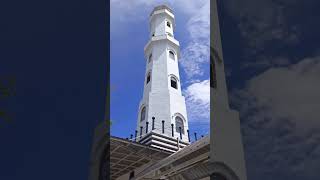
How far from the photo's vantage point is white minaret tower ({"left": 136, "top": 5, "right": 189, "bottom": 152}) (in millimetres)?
14875

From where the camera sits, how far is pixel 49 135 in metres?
2.09

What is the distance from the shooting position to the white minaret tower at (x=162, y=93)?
14875mm

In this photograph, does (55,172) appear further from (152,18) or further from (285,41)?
(152,18)

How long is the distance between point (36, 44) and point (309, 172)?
1994 mm

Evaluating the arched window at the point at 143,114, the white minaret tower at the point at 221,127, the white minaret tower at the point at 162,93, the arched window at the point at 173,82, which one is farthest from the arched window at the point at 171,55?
the white minaret tower at the point at 221,127

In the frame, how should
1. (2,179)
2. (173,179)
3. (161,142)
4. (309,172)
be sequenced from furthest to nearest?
(161,142) < (173,179) < (309,172) < (2,179)

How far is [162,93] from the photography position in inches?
674

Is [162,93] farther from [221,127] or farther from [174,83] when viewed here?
[221,127]

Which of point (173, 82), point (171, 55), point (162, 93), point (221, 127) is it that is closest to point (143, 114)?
point (162, 93)

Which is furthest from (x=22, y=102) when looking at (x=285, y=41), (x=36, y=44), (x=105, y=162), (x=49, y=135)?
(x=285, y=41)

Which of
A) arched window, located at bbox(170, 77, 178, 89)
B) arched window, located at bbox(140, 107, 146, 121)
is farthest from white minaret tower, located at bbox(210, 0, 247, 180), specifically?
arched window, located at bbox(170, 77, 178, 89)

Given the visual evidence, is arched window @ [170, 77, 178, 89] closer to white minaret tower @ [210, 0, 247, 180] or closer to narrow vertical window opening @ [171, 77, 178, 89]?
narrow vertical window opening @ [171, 77, 178, 89]

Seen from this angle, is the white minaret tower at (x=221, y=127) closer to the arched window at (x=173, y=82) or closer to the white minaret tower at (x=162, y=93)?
the white minaret tower at (x=162, y=93)

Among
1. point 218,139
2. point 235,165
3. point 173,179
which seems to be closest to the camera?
point 235,165
